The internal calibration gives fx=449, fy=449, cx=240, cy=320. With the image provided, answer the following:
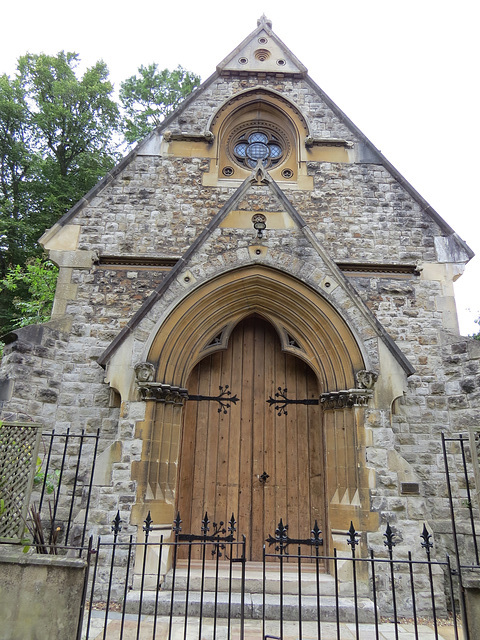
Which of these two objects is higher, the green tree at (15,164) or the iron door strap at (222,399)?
the green tree at (15,164)

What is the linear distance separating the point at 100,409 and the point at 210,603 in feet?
11.0

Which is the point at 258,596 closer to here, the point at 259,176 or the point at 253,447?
the point at 253,447

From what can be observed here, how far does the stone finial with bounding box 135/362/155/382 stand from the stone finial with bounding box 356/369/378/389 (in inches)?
116

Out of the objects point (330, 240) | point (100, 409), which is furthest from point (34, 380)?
point (330, 240)

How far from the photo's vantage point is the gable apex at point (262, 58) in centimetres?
978

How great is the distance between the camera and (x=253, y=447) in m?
7.26

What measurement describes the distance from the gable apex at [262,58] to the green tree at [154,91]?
28.4ft

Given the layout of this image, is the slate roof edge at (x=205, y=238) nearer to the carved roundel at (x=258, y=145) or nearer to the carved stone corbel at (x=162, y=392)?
the carved stone corbel at (x=162, y=392)

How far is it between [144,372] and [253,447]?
2.24 meters

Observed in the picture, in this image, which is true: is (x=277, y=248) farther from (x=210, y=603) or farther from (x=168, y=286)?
(x=210, y=603)

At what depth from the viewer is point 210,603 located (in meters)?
5.28

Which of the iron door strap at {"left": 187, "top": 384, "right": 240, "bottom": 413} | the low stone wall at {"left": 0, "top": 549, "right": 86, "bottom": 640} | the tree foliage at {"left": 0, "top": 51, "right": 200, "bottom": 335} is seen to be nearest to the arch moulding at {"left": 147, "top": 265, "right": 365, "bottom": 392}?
the iron door strap at {"left": 187, "top": 384, "right": 240, "bottom": 413}

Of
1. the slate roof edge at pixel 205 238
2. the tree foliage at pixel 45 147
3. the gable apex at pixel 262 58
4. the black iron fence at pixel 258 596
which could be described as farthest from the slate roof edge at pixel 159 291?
the tree foliage at pixel 45 147

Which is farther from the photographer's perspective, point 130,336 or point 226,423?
point 226,423
